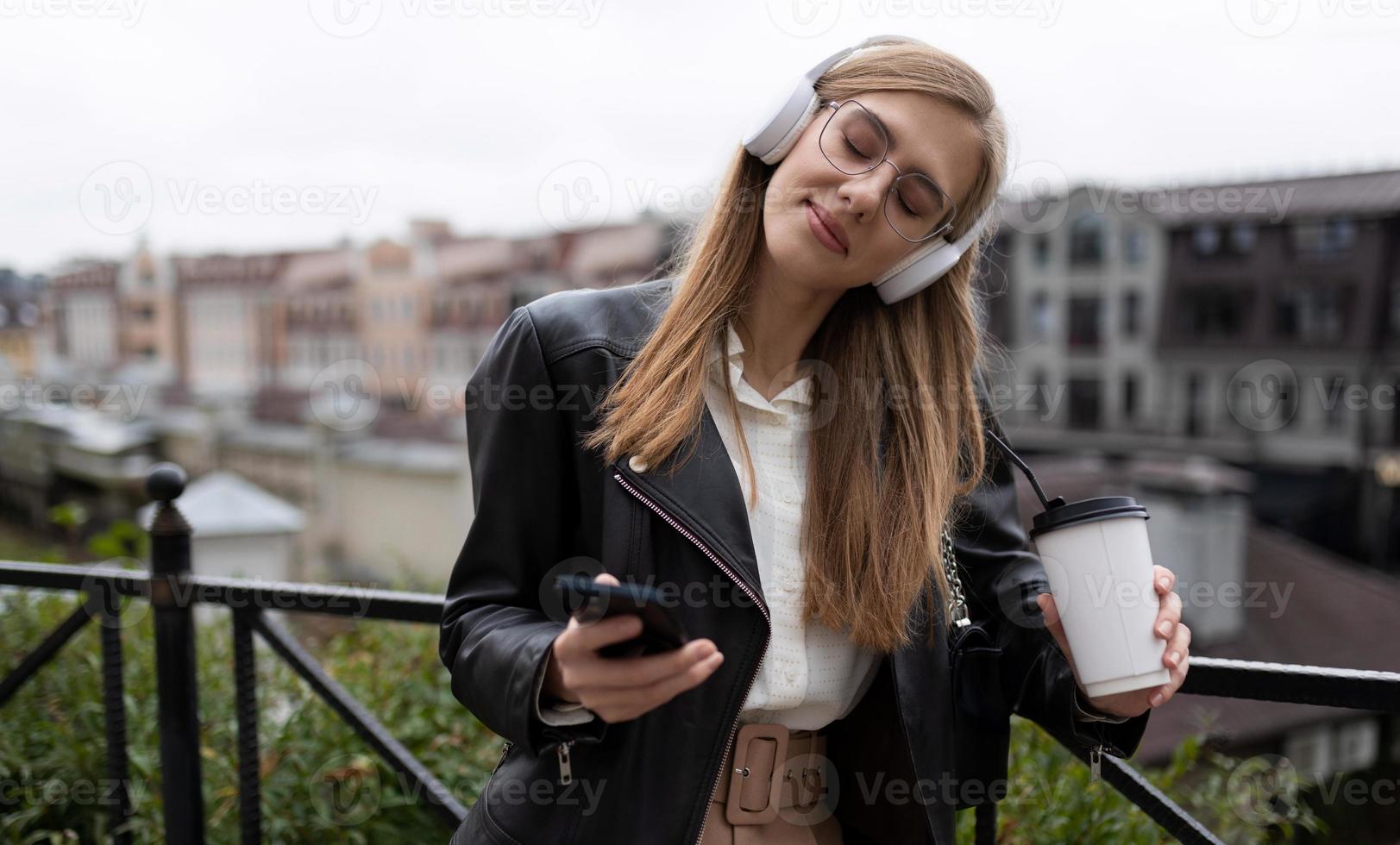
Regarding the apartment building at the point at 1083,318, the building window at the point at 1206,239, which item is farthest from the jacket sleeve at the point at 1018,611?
the building window at the point at 1206,239

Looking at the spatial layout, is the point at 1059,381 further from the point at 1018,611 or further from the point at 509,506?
the point at 509,506

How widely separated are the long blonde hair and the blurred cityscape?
14528 millimetres

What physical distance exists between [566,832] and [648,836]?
0.33 ft

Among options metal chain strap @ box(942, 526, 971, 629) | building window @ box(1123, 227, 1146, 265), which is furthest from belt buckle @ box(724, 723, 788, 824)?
building window @ box(1123, 227, 1146, 265)

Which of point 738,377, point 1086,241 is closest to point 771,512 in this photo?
point 738,377

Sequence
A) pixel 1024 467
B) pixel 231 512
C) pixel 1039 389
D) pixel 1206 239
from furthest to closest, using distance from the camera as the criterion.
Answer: pixel 1039 389
pixel 1206 239
pixel 231 512
pixel 1024 467

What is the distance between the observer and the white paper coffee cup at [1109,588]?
119 cm

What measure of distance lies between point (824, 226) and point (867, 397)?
276mm

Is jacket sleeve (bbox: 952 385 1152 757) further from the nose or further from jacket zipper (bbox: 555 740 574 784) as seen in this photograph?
jacket zipper (bbox: 555 740 574 784)

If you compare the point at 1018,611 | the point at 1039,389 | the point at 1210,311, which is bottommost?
the point at 1039,389

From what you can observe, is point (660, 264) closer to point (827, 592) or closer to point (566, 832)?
point (827, 592)

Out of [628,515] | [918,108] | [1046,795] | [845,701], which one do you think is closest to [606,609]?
[628,515]

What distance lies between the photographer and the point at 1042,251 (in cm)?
3359

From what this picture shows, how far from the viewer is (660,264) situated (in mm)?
1540
